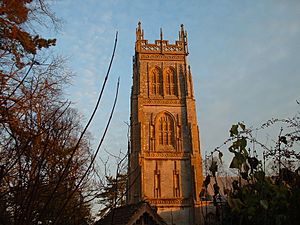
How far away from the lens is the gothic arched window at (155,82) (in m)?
35.2

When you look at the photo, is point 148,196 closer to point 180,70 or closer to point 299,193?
point 180,70

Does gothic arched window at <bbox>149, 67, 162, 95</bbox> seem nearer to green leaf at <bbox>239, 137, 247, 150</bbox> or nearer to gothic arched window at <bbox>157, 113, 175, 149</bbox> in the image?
gothic arched window at <bbox>157, 113, 175, 149</bbox>

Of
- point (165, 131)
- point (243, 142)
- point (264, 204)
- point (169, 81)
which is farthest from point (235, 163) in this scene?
point (169, 81)

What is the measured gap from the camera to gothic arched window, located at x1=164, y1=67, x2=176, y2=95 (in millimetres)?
35356

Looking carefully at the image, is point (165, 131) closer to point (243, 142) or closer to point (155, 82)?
point (155, 82)

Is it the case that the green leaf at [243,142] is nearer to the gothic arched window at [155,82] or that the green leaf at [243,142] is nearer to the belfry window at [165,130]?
the belfry window at [165,130]

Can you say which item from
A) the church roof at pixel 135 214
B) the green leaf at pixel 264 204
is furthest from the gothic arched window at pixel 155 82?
the green leaf at pixel 264 204

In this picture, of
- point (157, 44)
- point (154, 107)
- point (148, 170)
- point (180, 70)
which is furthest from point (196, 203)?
point (157, 44)

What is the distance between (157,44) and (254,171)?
35498 millimetres

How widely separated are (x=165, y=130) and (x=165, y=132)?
0.19 meters

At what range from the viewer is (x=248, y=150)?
2621 millimetres

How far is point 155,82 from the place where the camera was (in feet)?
117

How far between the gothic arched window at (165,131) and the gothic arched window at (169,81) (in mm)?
2698

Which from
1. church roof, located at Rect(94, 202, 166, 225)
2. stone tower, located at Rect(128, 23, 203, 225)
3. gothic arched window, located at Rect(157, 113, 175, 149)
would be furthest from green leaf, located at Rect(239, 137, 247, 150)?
gothic arched window, located at Rect(157, 113, 175, 149)
